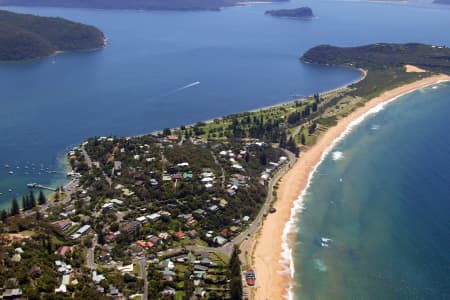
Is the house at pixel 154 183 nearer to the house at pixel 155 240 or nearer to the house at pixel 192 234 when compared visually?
the house at pixel 192 234

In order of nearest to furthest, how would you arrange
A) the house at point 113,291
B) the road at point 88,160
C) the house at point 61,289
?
the house at point 61,289 < the house at point 113,291 < the road at point 88,160

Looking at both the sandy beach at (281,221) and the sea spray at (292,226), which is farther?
the sea spray at (292,226)

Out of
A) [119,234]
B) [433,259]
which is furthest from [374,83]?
[119,234]

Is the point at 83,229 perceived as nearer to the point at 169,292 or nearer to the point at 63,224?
the point at 63,224

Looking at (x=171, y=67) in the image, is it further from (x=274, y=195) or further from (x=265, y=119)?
(x=274, y=195)

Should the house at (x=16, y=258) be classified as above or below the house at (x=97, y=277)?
above

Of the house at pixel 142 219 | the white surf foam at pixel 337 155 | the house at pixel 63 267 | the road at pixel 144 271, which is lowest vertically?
the road at pixel 144 271

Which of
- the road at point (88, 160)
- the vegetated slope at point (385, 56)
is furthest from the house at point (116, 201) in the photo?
the vegetated slope at point (385, 56)

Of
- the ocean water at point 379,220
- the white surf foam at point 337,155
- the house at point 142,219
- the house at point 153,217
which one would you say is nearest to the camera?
the ocean water at point 379,220

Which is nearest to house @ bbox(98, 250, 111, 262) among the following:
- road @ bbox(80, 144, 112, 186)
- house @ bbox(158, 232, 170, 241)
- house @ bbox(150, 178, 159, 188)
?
house @ bbox(158, 232, 170, 241)
